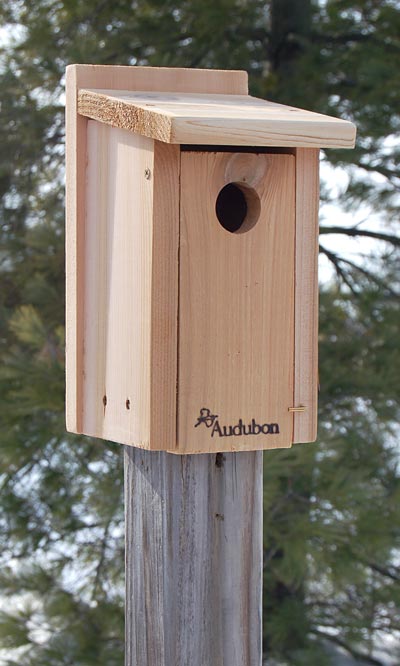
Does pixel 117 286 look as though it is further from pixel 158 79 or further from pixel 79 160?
pixel 158 79

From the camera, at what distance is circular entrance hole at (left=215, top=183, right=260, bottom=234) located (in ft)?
5.81

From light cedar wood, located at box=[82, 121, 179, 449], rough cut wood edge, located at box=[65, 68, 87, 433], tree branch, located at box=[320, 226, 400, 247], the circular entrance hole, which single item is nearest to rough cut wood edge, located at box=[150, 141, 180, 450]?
light cedar wood, located at box=[82, 121, 179, 449]

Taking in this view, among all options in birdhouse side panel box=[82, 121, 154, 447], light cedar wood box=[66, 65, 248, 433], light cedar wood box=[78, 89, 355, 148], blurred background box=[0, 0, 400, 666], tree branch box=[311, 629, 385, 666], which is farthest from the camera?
tree branch box=[311, 629, 385, 666]

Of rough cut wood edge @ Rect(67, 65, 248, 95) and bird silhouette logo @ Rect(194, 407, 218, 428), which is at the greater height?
rough cut wood edge @ Rect(67, 65, 248, 95)

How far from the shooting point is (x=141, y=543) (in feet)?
5.88

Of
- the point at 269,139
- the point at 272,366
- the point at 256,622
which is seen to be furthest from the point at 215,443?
the point at 269,139

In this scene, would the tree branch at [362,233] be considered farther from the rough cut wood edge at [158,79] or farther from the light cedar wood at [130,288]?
the light cedar wood at [130,288]

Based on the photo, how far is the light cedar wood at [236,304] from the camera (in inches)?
66.7

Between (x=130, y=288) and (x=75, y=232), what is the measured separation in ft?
0.64

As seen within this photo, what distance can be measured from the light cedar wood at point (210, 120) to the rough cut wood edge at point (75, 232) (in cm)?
4

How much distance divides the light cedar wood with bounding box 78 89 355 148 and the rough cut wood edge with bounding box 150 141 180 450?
0.22 ft

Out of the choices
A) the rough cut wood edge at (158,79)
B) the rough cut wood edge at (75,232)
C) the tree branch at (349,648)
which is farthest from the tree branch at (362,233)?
the rough cut wood edge at (75,232)

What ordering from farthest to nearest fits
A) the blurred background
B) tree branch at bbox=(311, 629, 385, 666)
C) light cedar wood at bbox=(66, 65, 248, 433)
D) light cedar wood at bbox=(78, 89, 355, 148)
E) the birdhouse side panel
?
tree branch at bbox=(311, 629, 385, 666) → the blurred background → light cedar wood at bbox=(66, 65, 248, 433) → the birdhouse side panel → light cedar wood at bbox=(78, 89, 355, 148)

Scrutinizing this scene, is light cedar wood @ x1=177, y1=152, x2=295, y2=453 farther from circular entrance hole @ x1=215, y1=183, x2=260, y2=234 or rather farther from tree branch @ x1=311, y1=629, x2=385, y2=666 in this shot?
tree branch @ x1=311, y1=629, x2=385, y2=666
